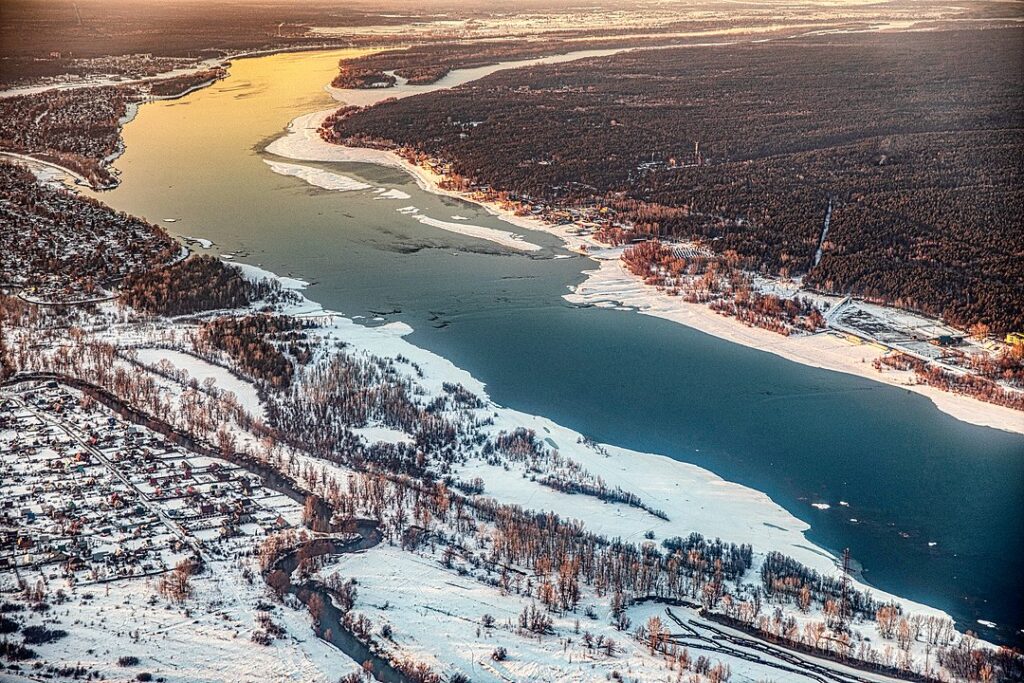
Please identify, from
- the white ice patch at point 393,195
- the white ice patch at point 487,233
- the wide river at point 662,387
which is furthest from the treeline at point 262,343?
the white ice patch at point 393,195

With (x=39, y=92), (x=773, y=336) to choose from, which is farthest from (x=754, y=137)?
(x=39, y=92)

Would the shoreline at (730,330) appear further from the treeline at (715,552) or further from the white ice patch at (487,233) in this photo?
the treeline at (715,552)

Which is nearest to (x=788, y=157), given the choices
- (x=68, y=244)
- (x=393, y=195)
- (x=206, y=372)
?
(x=393, y=195)

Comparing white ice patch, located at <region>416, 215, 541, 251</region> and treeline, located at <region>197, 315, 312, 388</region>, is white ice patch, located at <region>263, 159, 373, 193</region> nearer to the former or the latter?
white ice patch, located at <region>416, 215, 541, 251</region>

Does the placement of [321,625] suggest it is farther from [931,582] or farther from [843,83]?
[843,83]

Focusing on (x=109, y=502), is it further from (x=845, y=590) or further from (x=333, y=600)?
(x=845, y=590)

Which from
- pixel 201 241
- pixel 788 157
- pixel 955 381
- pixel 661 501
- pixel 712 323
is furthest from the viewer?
pixel 788 157
